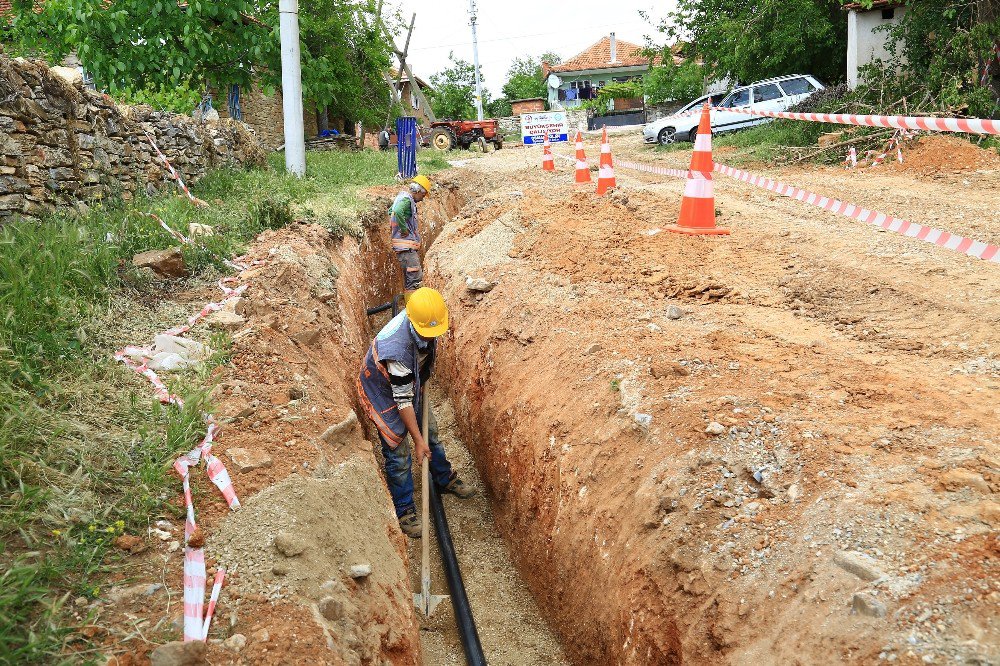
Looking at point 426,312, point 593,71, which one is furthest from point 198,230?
point 593,71

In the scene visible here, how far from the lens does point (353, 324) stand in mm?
6852

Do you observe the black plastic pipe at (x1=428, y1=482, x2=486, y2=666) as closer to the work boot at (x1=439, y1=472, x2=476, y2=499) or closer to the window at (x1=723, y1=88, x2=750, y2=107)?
the work boot at (x1=439, y1=472, x2=476, y2=499)

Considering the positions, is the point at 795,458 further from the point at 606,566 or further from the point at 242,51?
the point at 242,51

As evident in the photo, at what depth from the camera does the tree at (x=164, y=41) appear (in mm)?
11703

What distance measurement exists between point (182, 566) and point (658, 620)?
1.95 meters

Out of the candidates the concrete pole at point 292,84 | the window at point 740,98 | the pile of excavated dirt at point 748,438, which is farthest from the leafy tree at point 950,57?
the concrete pole at point 292,84

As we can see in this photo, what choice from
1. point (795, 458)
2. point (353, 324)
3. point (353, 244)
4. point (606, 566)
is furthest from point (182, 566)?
point (353, 244)

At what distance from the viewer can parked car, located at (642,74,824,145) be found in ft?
53.9

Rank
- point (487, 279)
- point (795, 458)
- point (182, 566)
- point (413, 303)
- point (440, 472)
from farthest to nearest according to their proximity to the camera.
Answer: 1. point (487, 279)
2. point (440, 472)
3. point (413, 303)
4. point (795, 458)
5. point (182, 566)

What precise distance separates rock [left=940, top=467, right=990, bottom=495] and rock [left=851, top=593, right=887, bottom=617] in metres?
0.57

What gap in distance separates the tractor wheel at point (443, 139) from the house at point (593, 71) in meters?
26.5

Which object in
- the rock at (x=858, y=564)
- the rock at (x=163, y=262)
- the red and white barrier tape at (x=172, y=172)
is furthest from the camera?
the red and white barrier tape at (x=172, y=172)

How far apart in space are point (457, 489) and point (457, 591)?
134cm

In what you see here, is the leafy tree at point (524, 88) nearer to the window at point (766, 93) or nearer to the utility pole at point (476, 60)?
the utility pole at point (476, 60)
